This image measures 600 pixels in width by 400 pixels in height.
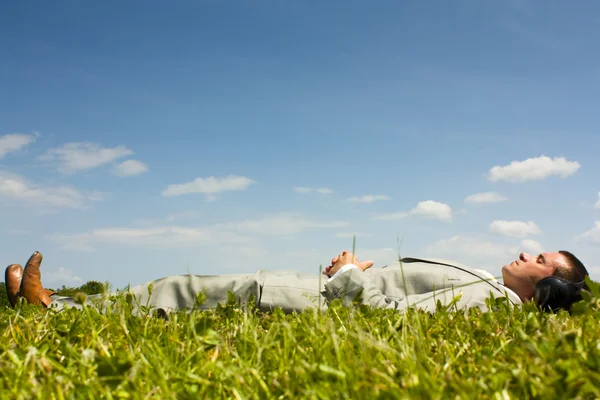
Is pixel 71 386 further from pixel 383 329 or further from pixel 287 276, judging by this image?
pixel 287 276

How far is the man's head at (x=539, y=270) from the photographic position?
7008 mm

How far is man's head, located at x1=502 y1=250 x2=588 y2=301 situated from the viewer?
7.01 meters

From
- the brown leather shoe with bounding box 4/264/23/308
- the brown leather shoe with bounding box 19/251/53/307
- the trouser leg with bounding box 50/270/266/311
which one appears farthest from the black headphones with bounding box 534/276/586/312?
the brown leather shoe with bounding box 4/264/23/308

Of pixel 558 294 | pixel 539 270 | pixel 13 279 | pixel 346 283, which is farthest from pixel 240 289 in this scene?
pixel 539 270

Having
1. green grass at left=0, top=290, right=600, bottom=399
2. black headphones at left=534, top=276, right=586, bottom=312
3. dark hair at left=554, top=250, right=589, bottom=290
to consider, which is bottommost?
green grass at left=0, top=290, right=600, bottom=399

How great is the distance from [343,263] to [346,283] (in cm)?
178

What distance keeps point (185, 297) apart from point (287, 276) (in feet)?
4.31

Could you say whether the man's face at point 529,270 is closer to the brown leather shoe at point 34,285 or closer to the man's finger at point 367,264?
the man's finger at point 367,264

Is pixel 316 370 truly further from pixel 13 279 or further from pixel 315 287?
pixel 13 279

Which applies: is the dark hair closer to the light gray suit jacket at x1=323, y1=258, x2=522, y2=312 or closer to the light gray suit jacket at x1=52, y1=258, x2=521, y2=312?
the light gray suit jacket at x1=323, y1=258, x2=522, y2=312

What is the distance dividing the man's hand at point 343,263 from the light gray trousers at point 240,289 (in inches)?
20.1

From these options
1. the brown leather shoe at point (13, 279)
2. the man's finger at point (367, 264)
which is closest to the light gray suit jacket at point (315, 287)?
the man's finger at point (367, 264)

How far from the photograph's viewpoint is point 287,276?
639 cm

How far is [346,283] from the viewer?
217 inches
